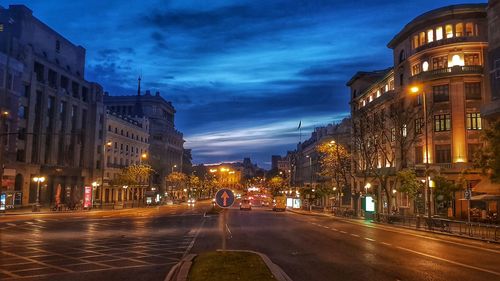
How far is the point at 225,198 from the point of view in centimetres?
1734

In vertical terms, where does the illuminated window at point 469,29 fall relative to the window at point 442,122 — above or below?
above

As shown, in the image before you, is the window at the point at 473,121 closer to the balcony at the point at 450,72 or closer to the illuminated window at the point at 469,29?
the balcony at the point at 450,72

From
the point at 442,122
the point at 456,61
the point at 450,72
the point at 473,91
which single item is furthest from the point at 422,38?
the point at 442,122

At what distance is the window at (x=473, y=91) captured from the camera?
55.6 m

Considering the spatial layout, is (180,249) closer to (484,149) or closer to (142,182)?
(484,149)

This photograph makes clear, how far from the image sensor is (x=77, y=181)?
286 ft

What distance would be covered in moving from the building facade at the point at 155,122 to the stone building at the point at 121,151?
14862 millimetres

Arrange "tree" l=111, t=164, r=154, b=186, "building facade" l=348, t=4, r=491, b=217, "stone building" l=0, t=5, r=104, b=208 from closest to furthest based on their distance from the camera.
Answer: "building facade" l=348, t=4, r=491, b=217, "stone building" l=0, t=5, r=104, b=208, "tree" l=111, t=164, r=154, b=186

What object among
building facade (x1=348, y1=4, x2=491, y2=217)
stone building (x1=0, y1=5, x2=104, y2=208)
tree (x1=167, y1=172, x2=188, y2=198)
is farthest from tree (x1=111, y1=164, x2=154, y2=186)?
building facade (x1=348, y1=4, x2=491, y2=217)

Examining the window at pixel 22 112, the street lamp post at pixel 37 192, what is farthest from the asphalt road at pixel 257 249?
the window at pixel 22 112

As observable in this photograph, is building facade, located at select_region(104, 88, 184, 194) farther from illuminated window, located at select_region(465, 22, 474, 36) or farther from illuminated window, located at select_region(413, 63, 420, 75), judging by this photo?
illuminated window, located at select_region(465, 22, 474, 36)

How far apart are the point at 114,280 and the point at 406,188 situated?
1617 inches

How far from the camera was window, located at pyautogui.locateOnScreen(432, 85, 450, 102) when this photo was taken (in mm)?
56969

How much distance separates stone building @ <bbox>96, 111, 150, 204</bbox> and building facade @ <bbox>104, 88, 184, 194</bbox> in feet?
48.8
